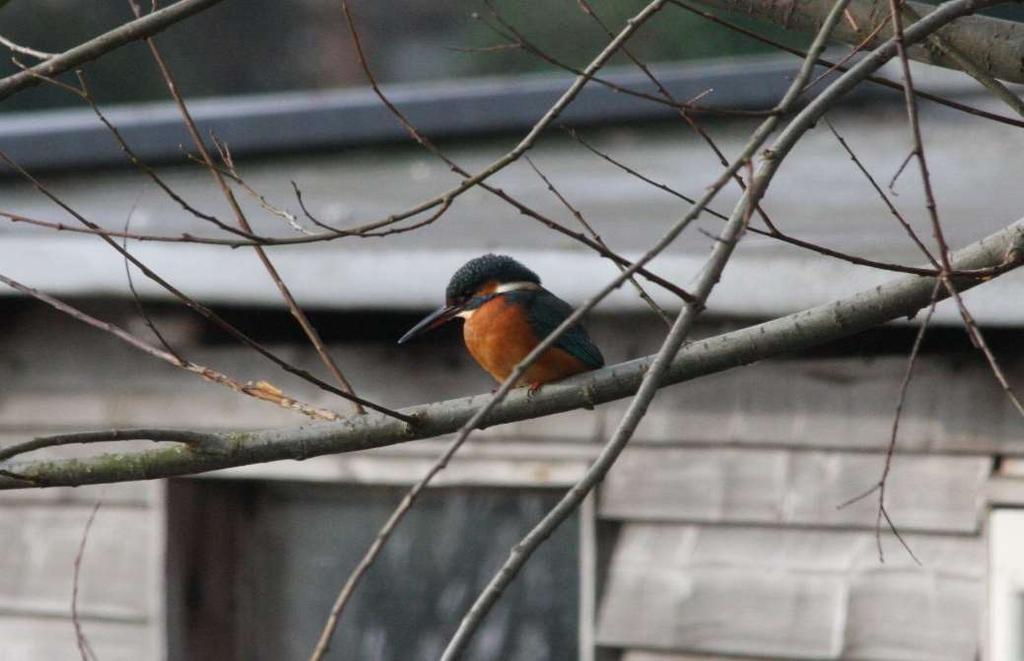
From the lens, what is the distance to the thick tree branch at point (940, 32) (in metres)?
1.70

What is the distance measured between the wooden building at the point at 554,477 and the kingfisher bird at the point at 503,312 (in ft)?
0.96

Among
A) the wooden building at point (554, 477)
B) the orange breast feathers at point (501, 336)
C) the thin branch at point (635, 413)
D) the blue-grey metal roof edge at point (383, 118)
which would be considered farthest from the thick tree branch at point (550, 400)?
the blue-grey metal roof edge at point (383, 118)

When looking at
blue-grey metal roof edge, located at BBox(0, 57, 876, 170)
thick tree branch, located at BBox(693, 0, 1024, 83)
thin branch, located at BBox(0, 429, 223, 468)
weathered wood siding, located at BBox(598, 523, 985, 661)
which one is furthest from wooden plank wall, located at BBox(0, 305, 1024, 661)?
blue-grey metal roof edge, located at BBox(0, 57, 876, 170)

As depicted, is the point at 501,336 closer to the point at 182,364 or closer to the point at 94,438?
the point at 182,364

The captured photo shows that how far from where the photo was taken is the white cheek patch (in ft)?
8.27

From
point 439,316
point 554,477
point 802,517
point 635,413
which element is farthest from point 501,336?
point 635,413

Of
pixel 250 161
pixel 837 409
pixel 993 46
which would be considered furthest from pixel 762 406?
pixel 250 161

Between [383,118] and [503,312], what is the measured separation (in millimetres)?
2584

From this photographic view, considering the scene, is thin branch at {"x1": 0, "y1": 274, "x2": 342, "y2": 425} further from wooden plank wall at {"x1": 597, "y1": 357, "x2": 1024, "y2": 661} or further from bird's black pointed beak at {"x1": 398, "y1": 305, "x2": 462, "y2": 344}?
wooden plank wall at {"x1": 597, "y1": 357, "x2": 1024, "y2": 661}

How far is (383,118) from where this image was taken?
4.95 meters

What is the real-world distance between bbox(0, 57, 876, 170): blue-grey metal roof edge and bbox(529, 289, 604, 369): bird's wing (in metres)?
→ 2.22

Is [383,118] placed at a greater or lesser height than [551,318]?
greater

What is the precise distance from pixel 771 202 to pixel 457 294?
4.12ft

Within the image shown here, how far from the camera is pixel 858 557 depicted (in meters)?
2.81
